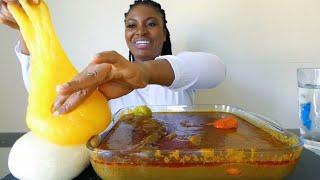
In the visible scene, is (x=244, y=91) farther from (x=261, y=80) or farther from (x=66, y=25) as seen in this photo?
(x=66, y=25)

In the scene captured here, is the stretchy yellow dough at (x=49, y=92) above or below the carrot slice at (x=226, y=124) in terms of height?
above

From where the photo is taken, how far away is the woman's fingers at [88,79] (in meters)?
0.34

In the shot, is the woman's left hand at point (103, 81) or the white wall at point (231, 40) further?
the white wall at point (231, 40)

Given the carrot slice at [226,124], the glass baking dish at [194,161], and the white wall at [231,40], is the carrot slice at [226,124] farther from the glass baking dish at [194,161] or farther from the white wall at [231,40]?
the white wall at [231,40]

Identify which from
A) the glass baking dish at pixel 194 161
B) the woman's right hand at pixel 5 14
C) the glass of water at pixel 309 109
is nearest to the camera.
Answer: the glass baking dish at pixel 194 161

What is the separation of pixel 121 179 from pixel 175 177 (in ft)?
0.16

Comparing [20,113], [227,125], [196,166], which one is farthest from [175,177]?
[20,113]

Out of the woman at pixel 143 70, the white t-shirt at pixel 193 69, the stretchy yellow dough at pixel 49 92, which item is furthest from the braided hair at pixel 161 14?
the stretchy yellow dough at pixel 49 92

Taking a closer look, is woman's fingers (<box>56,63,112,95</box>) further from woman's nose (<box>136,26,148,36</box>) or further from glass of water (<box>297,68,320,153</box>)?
woman's nose (<box>136,26,148,36</box>)

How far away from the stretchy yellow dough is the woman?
0.01 m

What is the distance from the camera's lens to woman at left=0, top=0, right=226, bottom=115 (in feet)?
1.17

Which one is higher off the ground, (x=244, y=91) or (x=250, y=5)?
(x=250, y=5)

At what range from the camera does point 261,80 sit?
3.77 feet

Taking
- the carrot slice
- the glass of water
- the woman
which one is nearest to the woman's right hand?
the woman
